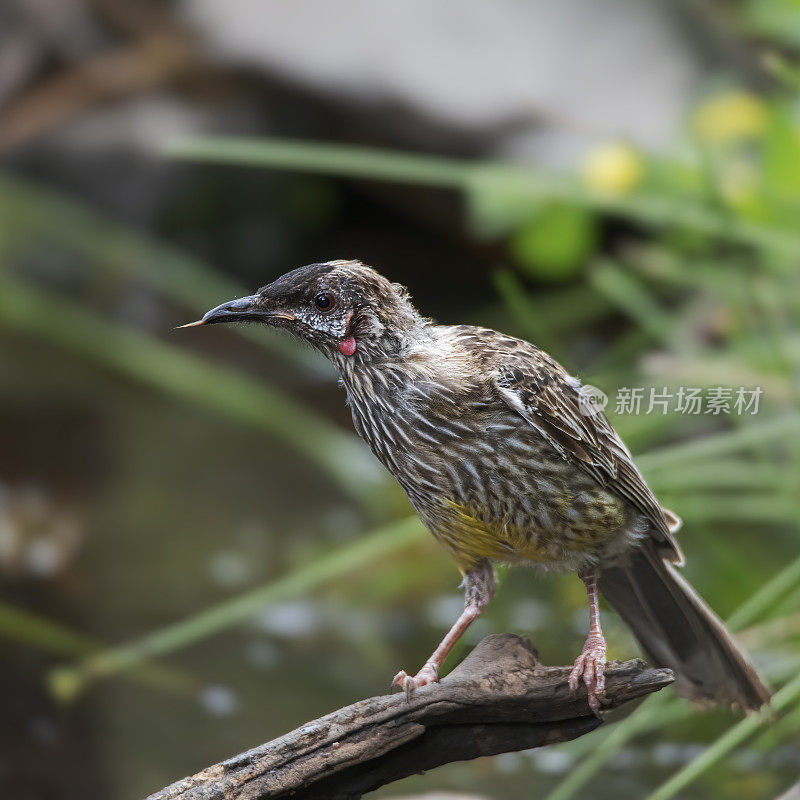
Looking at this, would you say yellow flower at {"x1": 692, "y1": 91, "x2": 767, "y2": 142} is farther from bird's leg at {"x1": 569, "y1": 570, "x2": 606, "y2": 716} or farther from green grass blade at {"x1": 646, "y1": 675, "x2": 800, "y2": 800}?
bird's leg at {"x1": 569, "y1": 570, "x2": 606, "y2": 716}

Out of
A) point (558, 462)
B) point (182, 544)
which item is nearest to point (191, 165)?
point (182, 544)

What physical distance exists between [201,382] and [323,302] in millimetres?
3246

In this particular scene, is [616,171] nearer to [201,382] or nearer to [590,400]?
[201,382]

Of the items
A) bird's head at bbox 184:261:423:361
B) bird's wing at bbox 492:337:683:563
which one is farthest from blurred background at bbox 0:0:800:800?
bird's head at bbox 184:261:423:361

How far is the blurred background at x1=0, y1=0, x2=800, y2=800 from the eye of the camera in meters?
3.50

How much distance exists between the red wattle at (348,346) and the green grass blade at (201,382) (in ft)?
8.92

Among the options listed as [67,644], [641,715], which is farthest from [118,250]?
[641,715]

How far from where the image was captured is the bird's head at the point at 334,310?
77.9 inches

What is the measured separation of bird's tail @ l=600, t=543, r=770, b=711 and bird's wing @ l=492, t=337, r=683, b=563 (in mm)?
106

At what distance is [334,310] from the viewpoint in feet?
6.59

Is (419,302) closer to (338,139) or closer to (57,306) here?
(338,139)

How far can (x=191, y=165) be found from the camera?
658cm

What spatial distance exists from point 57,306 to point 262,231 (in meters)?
1.26

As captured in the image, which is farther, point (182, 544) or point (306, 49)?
point (306, 49)
